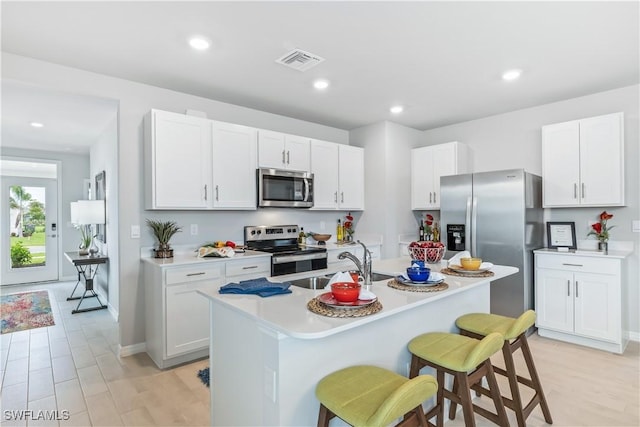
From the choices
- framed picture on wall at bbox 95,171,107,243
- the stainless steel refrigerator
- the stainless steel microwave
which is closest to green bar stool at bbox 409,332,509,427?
the stainless steel refrigerator

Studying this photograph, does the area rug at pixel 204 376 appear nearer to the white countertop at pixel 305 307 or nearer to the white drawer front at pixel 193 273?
the white drawer front at pixel 193 273

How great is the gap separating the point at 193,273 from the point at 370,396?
7.08 feet

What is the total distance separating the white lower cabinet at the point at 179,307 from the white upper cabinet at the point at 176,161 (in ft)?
2.14

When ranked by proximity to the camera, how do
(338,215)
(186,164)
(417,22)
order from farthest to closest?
(338,215)
(186,164)
(417,22)

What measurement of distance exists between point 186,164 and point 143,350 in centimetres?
186

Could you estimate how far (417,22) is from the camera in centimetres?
230

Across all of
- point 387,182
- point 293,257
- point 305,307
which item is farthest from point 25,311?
point 387,182

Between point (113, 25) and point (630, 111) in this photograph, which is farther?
point (630, 111)

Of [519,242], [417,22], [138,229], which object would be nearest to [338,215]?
[519,242]

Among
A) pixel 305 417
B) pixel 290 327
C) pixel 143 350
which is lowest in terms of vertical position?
pixel 143 350

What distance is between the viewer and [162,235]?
3289 mm

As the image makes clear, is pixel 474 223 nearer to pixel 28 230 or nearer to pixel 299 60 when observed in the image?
pixel 299 60

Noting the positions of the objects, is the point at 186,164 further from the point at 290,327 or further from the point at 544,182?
the point at 544,182

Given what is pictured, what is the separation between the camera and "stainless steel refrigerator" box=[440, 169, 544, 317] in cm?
358
